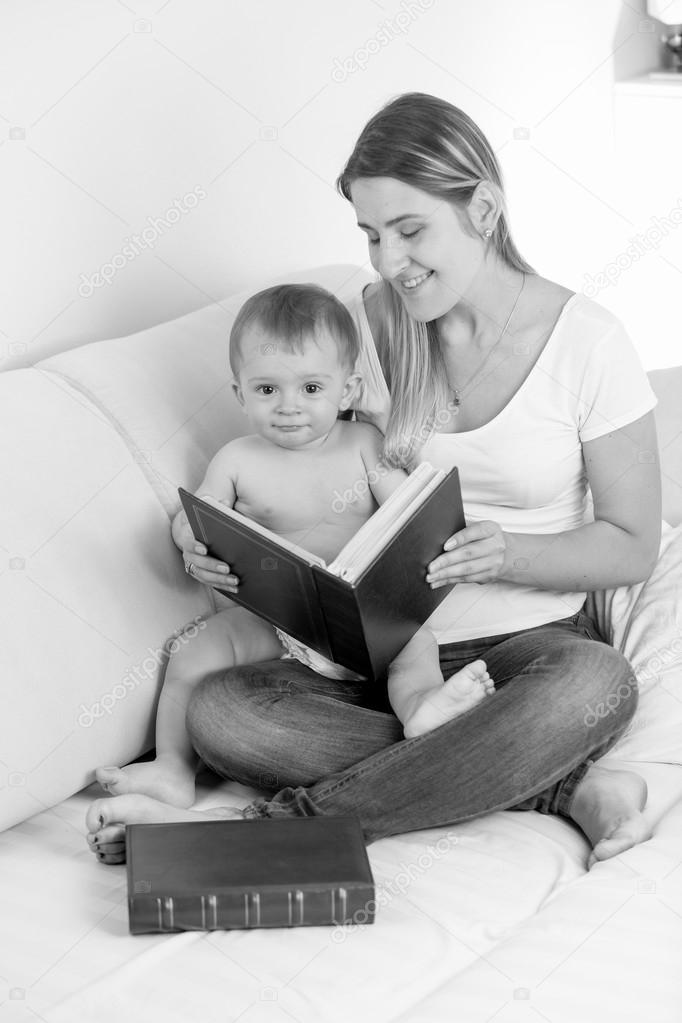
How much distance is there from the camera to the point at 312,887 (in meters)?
1.12

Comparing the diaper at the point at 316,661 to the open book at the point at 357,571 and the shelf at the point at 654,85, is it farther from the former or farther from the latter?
the shelf at the point at 654,85

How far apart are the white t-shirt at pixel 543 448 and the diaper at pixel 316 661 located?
0.13 m

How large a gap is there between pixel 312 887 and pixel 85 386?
0.74m

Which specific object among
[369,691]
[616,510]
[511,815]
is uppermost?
[616,510]

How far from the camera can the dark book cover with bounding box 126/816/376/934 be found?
3.64 ft

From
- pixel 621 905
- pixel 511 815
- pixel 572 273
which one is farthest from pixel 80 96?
pixel 572 273

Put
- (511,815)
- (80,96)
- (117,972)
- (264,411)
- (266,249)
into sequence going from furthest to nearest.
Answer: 1. (266,249)
2. (80,96)
3. (264,411)
4. (511,815)
5. (117,972)

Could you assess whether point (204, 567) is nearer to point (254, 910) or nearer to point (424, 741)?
point (424, 741)

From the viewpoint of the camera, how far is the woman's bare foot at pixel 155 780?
4.48 ft

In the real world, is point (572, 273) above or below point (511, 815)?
above

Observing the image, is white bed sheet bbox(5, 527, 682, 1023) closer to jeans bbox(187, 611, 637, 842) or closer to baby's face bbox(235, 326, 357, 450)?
jeans bbox(187, 611, 637, 842)

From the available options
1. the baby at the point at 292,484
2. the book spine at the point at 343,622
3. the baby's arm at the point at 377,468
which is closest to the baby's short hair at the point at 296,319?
the baby at the point at 292,484

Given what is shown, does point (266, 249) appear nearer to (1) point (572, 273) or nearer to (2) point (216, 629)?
(2) point (216, 629)

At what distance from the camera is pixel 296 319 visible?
1438 mm
